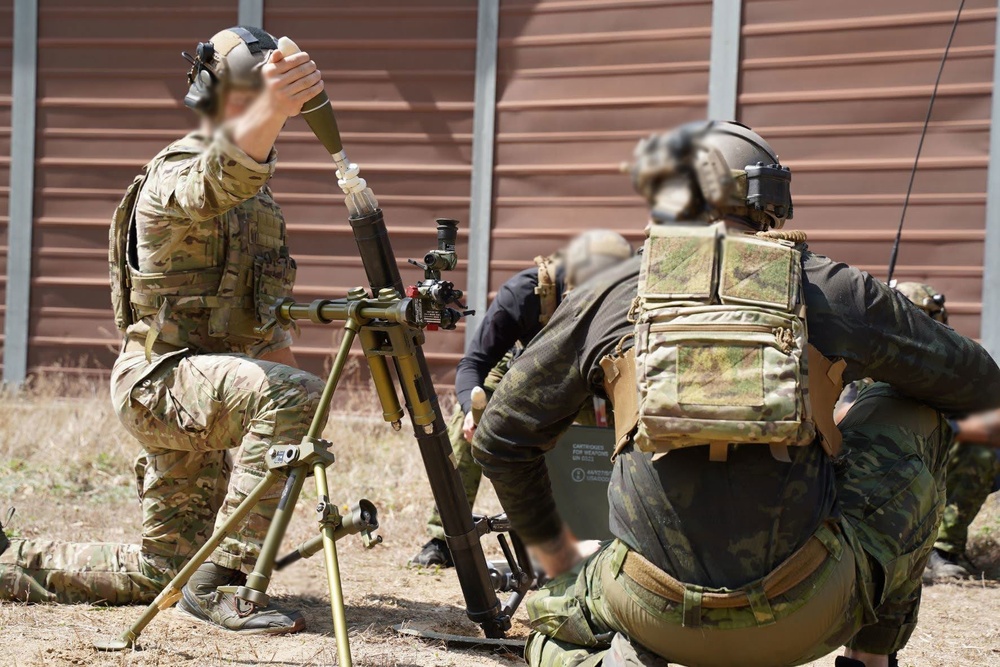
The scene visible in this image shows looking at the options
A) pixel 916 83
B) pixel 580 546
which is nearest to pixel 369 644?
pixel 580 546

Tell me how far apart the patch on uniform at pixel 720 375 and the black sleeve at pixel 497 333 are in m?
2.47

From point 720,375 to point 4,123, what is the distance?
8.78m

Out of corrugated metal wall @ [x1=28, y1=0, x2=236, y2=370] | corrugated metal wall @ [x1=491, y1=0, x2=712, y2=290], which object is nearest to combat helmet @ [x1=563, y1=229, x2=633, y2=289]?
corrugated metal wall @ [x1=491, y1=0, x2=712, y2=290]

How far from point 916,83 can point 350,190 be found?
Result: 14.4 feet

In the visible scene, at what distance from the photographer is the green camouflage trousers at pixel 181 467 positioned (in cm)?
355

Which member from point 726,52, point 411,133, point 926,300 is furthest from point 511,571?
point 411,133

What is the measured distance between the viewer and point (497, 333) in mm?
4746

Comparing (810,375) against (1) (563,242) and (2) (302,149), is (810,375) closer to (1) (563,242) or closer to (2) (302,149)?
(1) (563,242)

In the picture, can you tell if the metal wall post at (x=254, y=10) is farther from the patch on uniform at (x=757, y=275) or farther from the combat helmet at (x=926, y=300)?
the patch on uniform at (x=757, y=275)

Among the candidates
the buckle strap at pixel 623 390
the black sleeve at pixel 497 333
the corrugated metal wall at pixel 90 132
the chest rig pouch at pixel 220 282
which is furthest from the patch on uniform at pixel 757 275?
the corrugated metal wall at pixel 90 132

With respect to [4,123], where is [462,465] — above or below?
below

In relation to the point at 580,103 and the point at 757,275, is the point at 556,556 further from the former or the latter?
the point at 580,103

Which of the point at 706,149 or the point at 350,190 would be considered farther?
the point at 350,190

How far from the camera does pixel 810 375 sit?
2.22m
